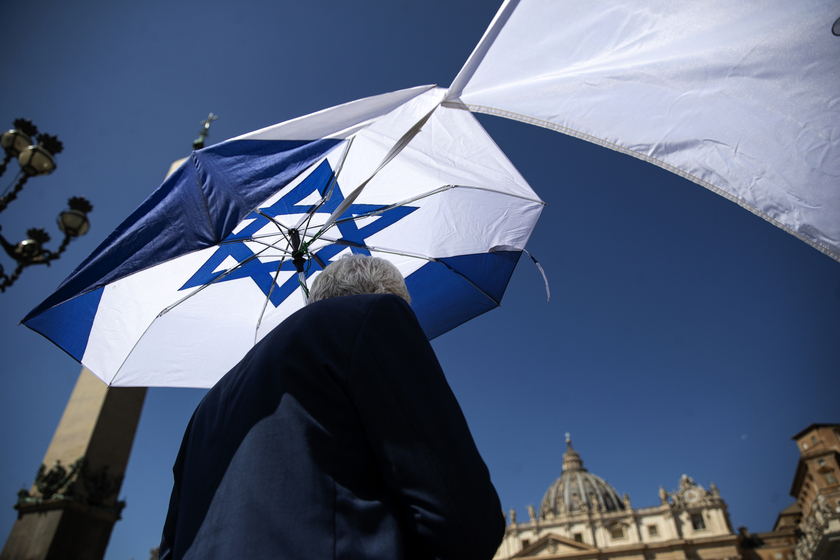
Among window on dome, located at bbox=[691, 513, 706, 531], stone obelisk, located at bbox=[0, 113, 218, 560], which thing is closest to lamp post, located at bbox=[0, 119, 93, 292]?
stone obelisk, located at bbox=[0, 113, 218, 560]

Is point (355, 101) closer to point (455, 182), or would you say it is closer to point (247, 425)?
point (455, 182)

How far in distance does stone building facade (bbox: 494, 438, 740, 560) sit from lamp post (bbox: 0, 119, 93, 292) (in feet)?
155

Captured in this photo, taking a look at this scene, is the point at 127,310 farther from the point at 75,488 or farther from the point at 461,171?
the point at 75,488

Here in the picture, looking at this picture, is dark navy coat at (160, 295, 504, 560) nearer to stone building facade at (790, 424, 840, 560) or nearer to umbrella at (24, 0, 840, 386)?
umbrella at (24, 0, 840, 386)

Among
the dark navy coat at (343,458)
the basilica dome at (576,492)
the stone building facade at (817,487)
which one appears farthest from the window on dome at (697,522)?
the dark navy coat at (343,458)

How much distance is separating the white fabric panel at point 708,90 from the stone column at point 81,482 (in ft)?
23.0

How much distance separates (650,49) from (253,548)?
7.51 ft

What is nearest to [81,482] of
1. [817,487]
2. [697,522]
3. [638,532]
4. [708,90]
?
[708,90]

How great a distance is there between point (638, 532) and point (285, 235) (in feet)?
181

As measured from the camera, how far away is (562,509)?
51.9m

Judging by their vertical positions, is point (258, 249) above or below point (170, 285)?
above

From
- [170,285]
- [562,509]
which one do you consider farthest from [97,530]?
[562,509]

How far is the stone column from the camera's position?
577 cm

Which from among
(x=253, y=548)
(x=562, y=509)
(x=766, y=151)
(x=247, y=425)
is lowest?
(x=253, y=548)
